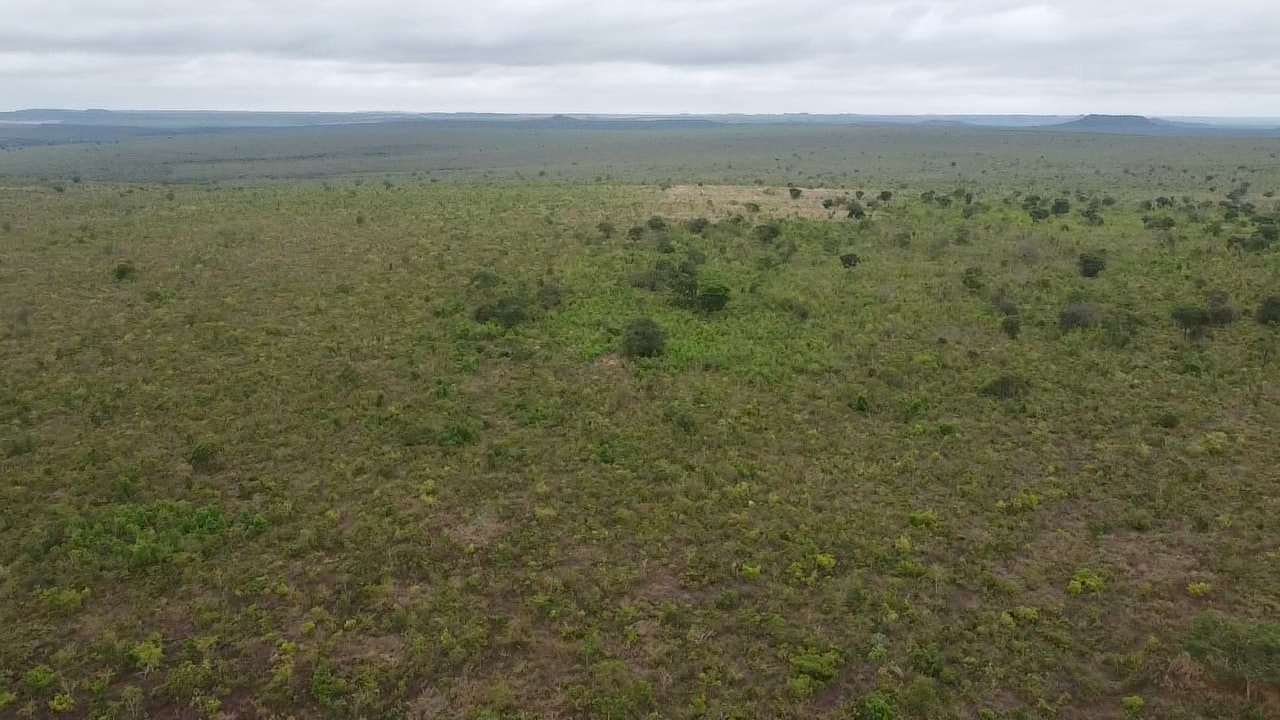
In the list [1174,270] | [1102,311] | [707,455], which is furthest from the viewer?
[1174,270]

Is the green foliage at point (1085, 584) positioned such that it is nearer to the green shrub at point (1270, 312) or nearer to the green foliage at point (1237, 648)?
the green foliage at point (1237, 648)

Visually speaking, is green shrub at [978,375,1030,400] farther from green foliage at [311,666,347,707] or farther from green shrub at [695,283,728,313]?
green foliage at [311,666,347,707]

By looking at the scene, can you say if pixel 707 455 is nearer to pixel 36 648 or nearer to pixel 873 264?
pixel 36 648

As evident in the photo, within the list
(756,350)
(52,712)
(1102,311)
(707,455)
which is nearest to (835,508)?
(707,455)

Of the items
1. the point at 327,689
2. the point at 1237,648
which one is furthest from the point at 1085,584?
the point at 327,689

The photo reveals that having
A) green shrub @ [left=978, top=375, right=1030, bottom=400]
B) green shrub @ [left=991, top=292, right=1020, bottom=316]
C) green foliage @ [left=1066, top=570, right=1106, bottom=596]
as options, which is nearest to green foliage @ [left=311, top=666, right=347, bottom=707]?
green foliage @ [left=1066, top=570, right=1106, bottom=596]
